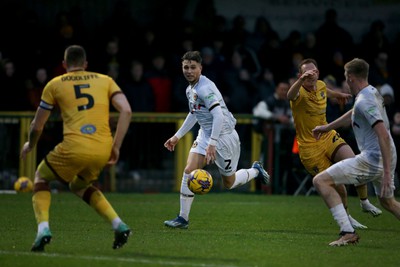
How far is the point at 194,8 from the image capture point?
80.5ft

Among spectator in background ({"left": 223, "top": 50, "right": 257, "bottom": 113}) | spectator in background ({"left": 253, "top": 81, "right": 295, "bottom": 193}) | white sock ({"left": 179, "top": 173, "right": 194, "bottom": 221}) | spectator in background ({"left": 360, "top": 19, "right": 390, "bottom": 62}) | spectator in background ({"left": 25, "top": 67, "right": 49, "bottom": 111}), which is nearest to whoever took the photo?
white sock ({"left": 179, "top": 173, "right": 194, "bottom": 221})

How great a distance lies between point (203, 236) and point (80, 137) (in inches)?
109

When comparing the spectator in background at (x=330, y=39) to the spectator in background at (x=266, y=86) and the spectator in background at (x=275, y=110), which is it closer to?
the spectator in background at (x=266, y=86)

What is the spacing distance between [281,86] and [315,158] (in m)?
5.98

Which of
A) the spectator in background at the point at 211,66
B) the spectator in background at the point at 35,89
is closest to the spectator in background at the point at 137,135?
the spectator in background at the point at 211,66

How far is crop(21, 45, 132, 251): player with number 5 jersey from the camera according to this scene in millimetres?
10672

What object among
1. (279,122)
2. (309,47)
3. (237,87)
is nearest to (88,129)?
(279,122)

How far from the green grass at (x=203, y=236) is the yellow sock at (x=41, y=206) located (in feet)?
1.24

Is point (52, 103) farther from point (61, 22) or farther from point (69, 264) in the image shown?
point (61, 22)

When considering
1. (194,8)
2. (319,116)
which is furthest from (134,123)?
(319,116)

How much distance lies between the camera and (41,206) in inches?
426

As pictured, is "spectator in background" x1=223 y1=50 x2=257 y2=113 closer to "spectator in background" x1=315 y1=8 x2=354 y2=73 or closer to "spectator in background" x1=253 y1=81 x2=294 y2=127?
"spectator in background" x1=253 y1=81 x2=294 y2=127

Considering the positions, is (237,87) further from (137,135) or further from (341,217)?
(341,217)

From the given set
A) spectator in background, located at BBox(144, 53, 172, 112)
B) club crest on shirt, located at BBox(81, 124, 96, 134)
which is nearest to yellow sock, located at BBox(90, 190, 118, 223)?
club crest on shirt, located at BBox(81, 124, 96, 134)
